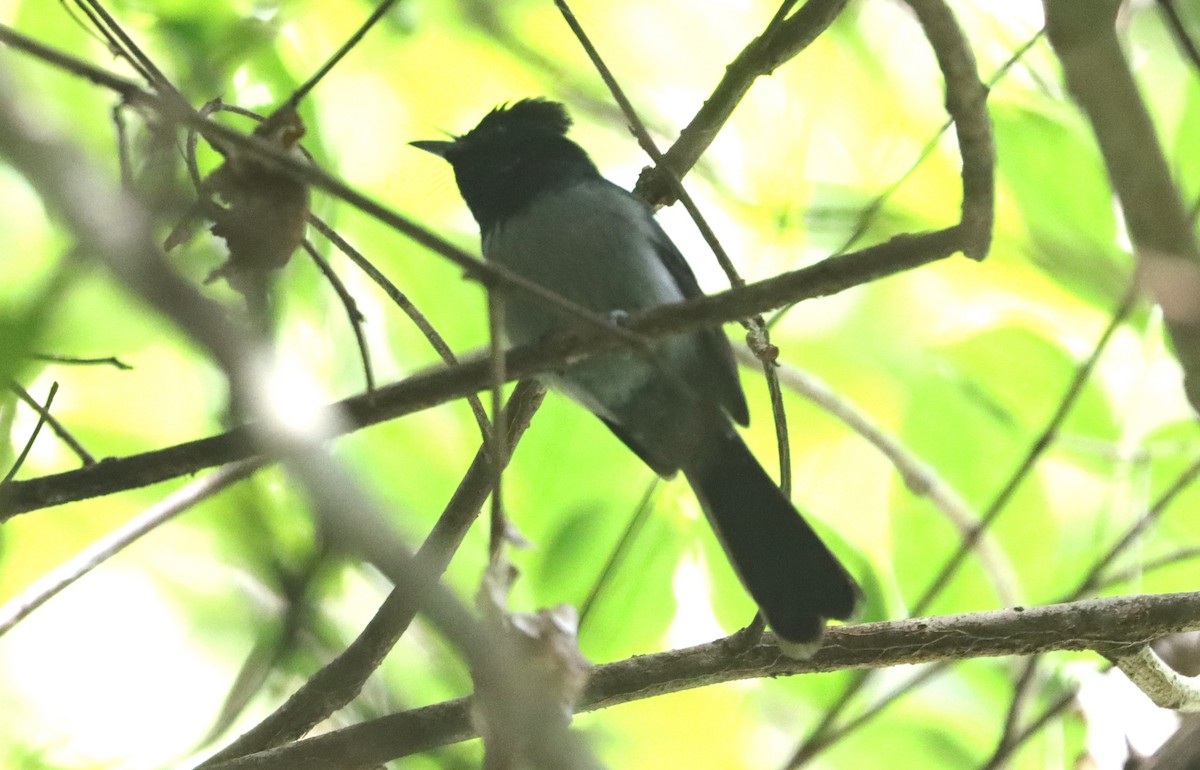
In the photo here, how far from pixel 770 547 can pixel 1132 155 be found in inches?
85.6

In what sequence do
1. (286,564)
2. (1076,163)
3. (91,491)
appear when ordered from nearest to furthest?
(91,491) → (286,564) → (1076,163)

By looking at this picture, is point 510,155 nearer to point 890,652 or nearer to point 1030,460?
point 1030,460

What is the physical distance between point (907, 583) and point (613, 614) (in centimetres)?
97

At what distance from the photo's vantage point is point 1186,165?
3762 mm

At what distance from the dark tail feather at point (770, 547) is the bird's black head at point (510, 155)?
3.89ft

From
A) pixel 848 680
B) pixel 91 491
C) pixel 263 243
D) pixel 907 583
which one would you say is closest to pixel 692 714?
pixel 848 680

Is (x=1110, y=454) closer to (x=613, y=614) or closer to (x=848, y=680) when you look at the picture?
(x=848, y=680)

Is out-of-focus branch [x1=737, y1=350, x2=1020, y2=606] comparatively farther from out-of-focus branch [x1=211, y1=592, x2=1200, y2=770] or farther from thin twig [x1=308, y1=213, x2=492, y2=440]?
thin twig [x1=308, y1=213, x2=492, y2=440]

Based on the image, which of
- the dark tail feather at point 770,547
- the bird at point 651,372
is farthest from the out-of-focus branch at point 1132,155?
the bird at point 651,372

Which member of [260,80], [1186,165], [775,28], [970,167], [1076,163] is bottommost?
[970,167]

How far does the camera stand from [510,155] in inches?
174

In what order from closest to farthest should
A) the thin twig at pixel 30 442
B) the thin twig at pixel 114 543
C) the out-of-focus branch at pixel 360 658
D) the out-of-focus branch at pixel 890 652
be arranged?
the thin twig at pixel 30 442 → the out-of-focus branch at pixel 890 652 → the thin twig at pixel 114 543 → the out-of-focus branch at pixel 360 658

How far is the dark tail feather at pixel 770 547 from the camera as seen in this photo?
2967mm

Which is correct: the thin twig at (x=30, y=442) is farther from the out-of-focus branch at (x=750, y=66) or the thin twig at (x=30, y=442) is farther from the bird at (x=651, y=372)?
the out-of-focus branch at (x=750, y=66)
